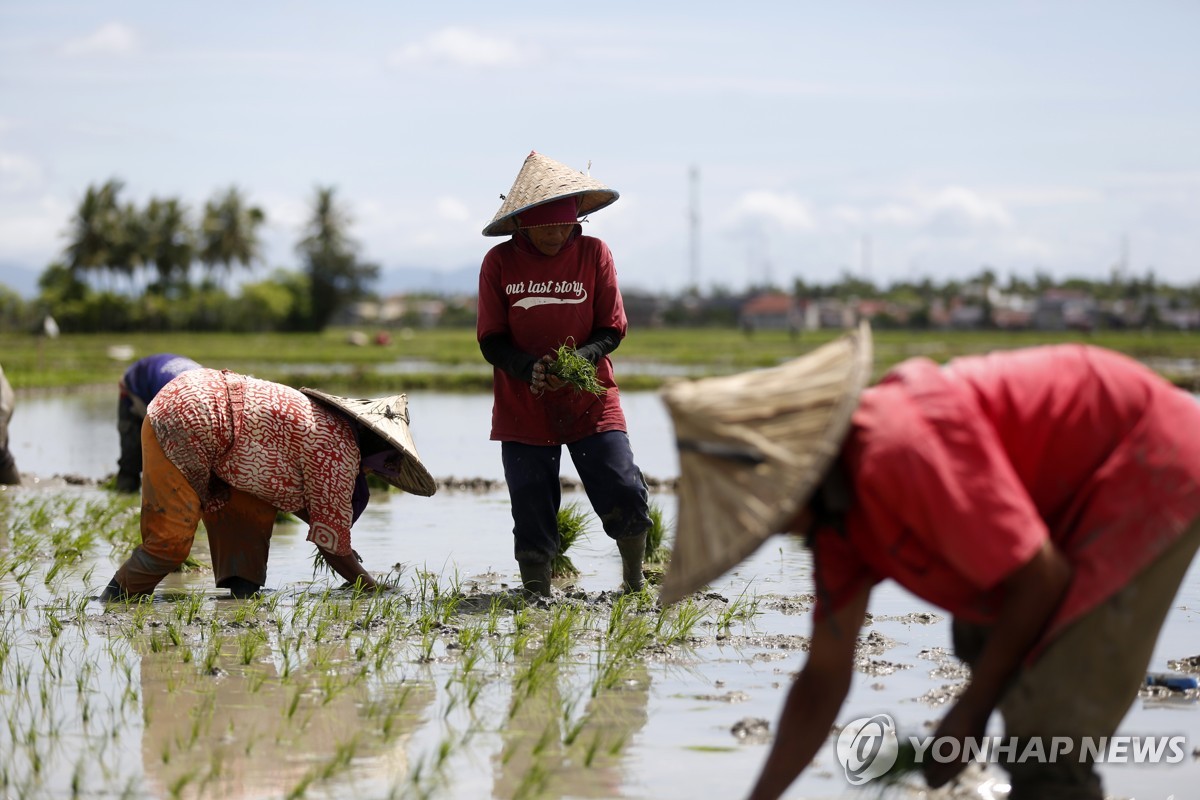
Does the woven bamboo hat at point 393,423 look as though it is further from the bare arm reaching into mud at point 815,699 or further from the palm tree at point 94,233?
the palm tree at point 94,233

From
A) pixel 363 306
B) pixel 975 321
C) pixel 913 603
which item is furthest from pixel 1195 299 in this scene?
pixel 913 603

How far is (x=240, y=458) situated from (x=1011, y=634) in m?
3.65

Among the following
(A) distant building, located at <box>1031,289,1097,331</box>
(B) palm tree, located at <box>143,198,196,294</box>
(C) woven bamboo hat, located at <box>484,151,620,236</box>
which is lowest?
(A) distant building, located at <box>1031,289,1097,331</box>

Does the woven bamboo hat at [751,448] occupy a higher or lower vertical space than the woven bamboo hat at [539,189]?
lower

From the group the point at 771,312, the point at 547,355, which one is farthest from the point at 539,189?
the point at 771,312

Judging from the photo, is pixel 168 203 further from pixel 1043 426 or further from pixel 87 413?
pixel 1043 426

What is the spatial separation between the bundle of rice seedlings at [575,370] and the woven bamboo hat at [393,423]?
0.67 m

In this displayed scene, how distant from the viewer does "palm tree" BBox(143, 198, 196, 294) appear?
249ft

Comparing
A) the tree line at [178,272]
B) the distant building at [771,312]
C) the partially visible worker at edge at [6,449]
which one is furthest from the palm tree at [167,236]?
the partially visible worker at edge at [6,449]

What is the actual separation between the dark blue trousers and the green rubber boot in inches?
1.8

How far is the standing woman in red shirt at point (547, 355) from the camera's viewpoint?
5.90 meters

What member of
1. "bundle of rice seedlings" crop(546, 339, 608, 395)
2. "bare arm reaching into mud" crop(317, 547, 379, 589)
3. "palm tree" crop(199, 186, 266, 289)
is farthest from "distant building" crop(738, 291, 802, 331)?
"bundle of rice seedlings" crop(546, 339, 608, 395)

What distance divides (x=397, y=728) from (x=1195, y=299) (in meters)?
113

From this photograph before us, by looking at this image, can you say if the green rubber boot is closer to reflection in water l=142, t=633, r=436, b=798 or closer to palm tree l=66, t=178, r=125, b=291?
reflection in water l=142, t=633, r=436, b=798
